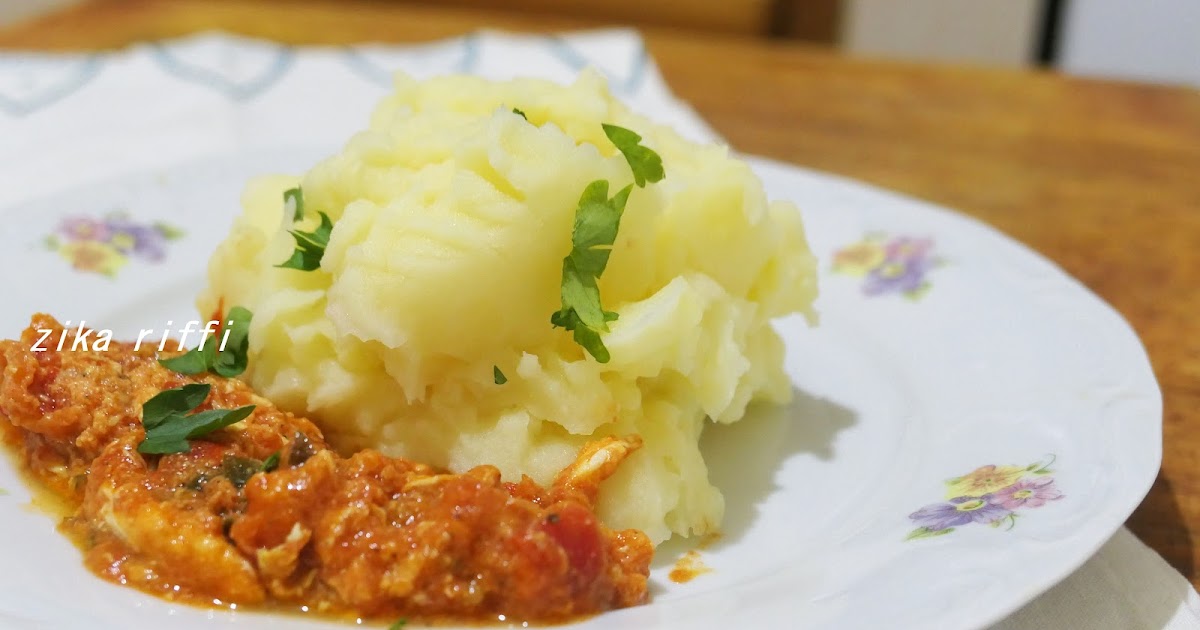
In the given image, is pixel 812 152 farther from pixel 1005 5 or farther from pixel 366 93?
pixel 1005 5

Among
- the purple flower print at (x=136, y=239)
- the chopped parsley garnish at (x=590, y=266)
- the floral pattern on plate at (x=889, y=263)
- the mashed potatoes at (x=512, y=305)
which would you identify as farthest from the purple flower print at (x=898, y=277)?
the purple flower print at (x=136, y=239)

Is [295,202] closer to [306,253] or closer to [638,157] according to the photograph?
[306,253]

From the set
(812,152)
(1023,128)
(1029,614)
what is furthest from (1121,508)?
(1023,128)

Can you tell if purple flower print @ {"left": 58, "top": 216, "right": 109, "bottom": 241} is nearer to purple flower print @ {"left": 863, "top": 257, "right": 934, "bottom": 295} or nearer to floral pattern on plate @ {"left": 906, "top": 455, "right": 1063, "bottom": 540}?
purple flower print @ {"left": 863, "top": 257, "right": 934, "bottom": 295}

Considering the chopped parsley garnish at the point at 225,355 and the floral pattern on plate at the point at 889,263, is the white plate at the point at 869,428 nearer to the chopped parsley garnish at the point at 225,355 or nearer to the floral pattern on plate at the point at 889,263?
the floral pattern on plate at the point at 889,263

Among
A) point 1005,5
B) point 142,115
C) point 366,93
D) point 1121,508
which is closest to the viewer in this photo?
point 1121,508

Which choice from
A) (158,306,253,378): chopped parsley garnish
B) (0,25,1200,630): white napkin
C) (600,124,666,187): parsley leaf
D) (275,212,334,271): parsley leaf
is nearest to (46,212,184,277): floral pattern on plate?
(0,25,1200,630): white napkin
